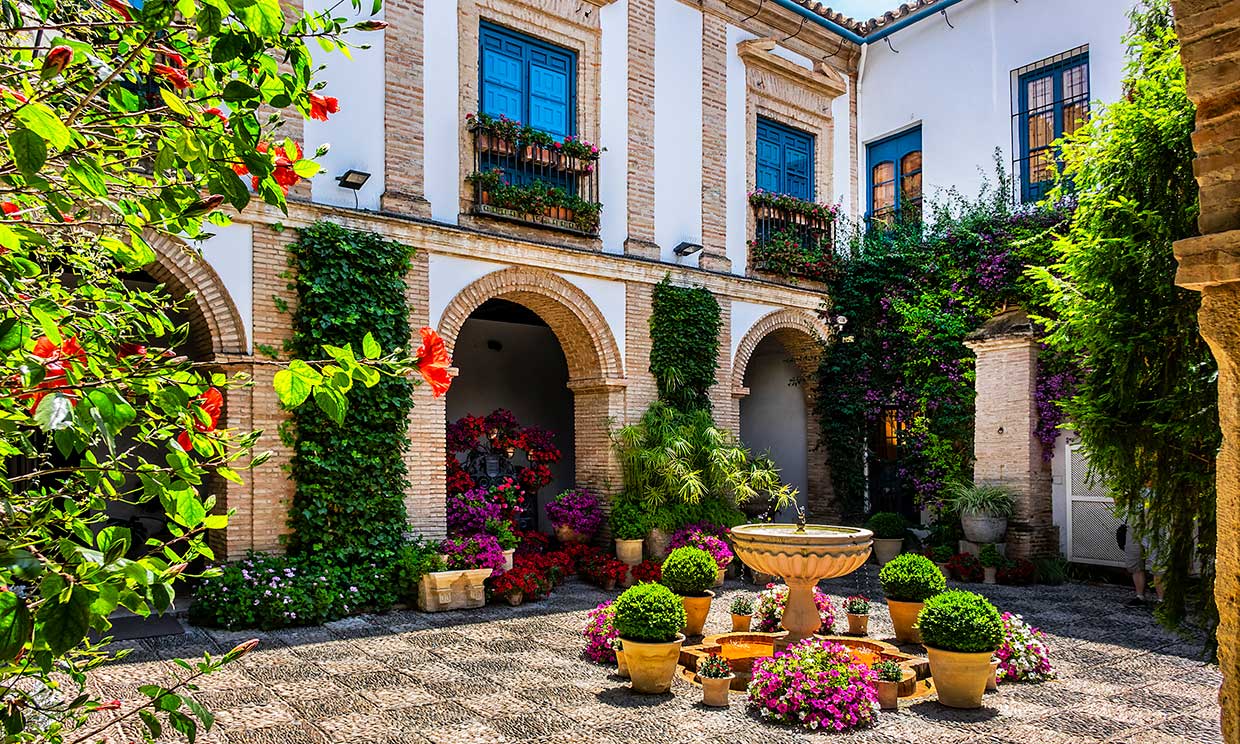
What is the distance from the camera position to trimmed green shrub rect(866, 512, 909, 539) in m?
12.1

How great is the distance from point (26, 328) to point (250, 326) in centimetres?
799

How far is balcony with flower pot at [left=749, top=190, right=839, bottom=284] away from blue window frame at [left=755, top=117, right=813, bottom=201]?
1.19ft

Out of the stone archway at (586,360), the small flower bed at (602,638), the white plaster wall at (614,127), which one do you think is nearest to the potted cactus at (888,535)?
the stone archway at (586,360)

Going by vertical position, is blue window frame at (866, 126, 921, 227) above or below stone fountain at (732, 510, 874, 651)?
above

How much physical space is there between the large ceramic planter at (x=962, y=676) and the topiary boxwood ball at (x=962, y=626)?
0.16 ft

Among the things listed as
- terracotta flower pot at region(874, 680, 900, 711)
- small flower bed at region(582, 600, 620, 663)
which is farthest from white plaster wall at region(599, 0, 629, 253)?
terracotta flower pot at region(874, 680, 900, 711)

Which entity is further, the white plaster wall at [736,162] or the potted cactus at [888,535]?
the white plaster wall at [736,162]

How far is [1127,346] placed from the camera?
18.1ft

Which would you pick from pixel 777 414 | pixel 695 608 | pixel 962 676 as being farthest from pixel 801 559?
pixel 777 414

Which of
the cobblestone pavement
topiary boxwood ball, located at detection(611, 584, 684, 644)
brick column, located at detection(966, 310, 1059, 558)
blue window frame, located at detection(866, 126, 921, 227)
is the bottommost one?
the cobblestone pavement

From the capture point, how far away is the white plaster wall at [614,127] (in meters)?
11.4

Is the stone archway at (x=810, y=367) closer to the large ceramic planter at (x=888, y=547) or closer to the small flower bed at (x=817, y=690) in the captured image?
the large ceramic planter at (x=888, y=547)

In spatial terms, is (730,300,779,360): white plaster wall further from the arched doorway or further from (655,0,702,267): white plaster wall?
the arched doorway

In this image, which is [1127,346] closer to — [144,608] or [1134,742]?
[1134,742]
